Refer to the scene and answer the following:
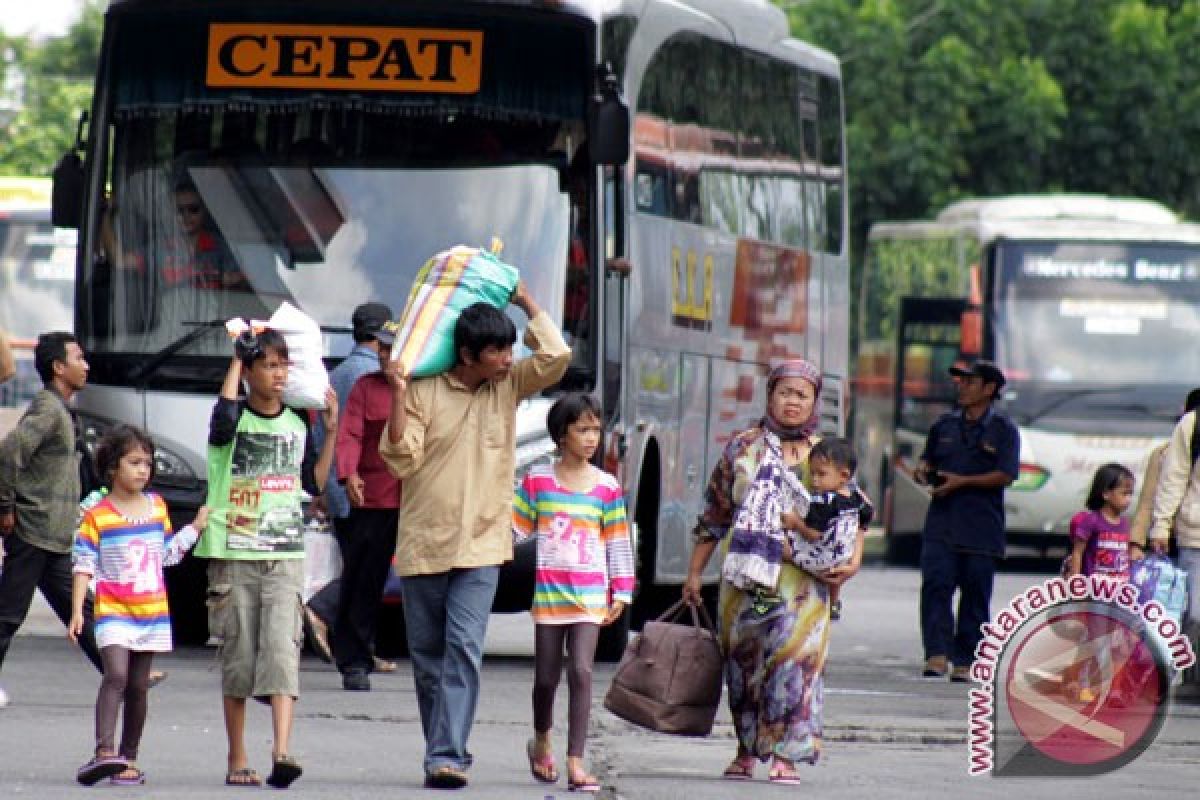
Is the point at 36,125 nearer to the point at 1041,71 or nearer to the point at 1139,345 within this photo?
the point at 1041,71

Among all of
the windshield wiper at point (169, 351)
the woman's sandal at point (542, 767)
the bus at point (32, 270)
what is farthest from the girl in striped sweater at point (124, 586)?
the bus at point (32, 270)

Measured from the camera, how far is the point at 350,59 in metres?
Answer: 15.3

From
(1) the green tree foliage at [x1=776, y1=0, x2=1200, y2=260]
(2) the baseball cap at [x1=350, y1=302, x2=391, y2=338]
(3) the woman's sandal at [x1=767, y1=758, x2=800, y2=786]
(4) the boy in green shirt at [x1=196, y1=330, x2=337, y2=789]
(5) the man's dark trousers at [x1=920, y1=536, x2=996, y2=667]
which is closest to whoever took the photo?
(4) the boy in green shirt at [x1=196, y1=330, x2=337, y2=789]

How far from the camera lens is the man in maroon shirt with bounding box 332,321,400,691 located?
44.3ft

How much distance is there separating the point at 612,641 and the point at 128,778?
6.33 metres

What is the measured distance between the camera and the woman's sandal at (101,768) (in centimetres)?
977

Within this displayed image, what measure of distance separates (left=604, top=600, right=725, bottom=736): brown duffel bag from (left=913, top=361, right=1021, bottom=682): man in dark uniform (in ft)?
17.5

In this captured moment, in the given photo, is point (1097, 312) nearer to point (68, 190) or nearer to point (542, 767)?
point (68, 190)

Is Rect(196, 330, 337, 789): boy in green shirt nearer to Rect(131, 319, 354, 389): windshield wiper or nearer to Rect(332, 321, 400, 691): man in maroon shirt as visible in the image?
Rect(332, 321, 400, 691): man in maroon shirt

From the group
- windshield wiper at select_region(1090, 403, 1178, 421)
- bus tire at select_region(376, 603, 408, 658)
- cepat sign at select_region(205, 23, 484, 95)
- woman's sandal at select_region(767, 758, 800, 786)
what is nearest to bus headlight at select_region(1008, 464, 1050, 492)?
windshield wiper at select_region(1090, 403, 1178, 421)

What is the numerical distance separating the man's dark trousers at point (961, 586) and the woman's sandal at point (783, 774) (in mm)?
5403

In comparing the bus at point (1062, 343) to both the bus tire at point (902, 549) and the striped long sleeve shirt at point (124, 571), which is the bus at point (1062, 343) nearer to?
the bus tire at point (902, 549)

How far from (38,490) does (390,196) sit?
11.5 ft

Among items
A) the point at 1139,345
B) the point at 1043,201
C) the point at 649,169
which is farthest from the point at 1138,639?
the point at 1043,201
